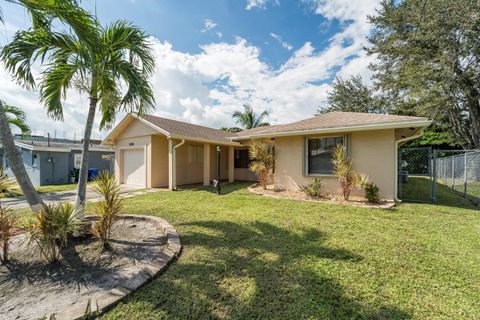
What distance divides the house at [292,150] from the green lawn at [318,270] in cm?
279

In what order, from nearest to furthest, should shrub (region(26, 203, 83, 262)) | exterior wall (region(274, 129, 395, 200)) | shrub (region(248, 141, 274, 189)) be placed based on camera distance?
shrub (region(26, 203, 83, 262))
exterior wall (region(274, 129, 395, 200))
shrub (region(248, 141, 274, 189))

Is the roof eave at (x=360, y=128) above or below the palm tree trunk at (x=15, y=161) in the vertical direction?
above

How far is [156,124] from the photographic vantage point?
11602 millimetres

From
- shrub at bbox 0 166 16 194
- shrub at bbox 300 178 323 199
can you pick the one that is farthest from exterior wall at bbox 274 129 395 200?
shrub at bbox 0 166 16 194

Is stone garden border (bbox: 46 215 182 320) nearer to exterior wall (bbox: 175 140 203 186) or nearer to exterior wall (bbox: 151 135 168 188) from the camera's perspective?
exterior wall (bbox: 151 135 168 188)

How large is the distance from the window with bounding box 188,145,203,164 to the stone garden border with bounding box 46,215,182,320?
32.5 feet

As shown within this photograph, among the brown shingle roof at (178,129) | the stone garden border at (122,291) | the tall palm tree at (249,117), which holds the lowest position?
the stone garden border at (122,291)

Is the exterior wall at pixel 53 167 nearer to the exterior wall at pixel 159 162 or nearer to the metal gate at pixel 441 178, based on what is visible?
the exterior wall at pixel 159 162

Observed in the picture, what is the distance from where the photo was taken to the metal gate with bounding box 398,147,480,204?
323 inches

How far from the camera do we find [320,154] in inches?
359

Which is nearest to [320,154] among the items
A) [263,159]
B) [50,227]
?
[263,159]

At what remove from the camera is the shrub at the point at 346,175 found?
779cm

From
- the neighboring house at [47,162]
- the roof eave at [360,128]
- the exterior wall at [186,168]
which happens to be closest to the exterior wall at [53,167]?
the neighboring house at [47,162]

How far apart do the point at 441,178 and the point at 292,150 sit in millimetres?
14312
